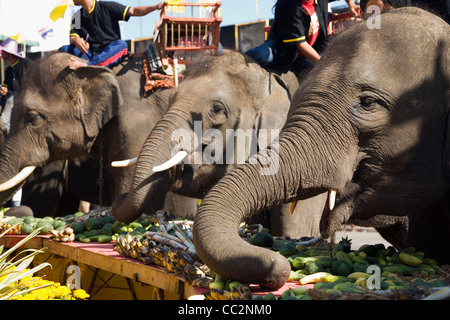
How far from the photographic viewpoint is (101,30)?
25.0ft

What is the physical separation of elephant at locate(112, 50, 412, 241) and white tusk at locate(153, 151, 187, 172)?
0.10 ft

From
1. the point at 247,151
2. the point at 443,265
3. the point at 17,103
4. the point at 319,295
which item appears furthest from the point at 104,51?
the point at 319,295

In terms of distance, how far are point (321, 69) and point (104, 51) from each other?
4389 millimetres

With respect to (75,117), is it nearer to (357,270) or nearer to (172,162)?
(172,162)

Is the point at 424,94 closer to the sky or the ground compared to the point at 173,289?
closer to the sky

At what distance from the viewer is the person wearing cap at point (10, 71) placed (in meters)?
9.52

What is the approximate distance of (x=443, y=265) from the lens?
3494 mm

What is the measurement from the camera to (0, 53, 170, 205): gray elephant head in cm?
705

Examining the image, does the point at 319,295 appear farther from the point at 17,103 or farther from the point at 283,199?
the point at 17,103

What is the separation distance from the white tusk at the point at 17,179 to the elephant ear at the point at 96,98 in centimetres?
67

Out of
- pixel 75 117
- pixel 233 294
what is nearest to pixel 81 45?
pixel 75 117

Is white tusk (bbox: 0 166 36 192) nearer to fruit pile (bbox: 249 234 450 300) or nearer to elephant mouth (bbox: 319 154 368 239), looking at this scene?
fruit pile (bbox: 249 234 450 300)
